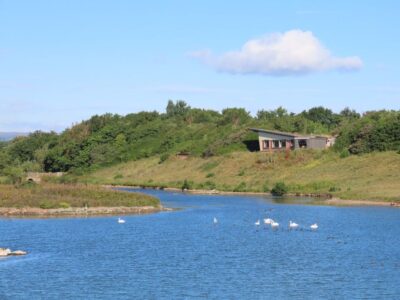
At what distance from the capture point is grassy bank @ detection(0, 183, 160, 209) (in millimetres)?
83000

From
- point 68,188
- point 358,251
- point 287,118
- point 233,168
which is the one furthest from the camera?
point 287,118

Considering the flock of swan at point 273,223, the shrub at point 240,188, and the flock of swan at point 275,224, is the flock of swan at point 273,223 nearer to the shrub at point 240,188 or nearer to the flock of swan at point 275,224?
the flock of swan at point 275,224

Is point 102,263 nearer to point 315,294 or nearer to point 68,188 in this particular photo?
point 315,294

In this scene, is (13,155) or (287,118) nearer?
(287,118)

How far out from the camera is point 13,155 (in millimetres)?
176500

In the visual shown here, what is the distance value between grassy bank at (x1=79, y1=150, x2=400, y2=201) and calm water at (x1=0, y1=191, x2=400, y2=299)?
59.5 ft

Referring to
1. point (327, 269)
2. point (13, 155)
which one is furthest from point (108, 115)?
point (327, 269)

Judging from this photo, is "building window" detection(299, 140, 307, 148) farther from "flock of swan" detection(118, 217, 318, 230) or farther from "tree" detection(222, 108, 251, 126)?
"flock of swan" detection(118, 217, 318, 230)

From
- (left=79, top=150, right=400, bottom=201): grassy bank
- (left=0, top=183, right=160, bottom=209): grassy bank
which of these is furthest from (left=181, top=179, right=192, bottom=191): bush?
(left=0, top=183, right=160, bottom=209): grassy bank

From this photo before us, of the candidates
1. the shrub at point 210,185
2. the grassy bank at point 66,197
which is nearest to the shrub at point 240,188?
the shrub at point 210,185

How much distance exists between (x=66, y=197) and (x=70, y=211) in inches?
183

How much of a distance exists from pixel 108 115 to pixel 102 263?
5190 inches

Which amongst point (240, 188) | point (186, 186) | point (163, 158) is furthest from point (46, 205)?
point (163, 158)

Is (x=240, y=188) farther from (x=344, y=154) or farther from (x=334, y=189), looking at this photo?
(x=344, y=154)
